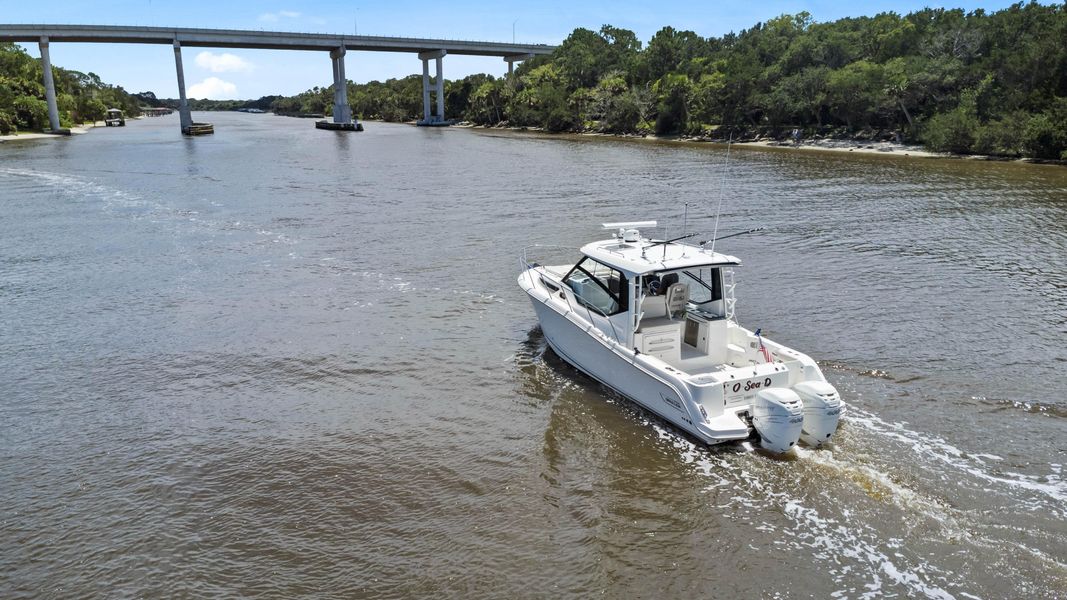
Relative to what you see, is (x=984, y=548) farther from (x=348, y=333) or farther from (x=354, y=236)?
(x=354, y=236)

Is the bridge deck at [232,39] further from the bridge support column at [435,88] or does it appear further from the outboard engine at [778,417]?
the outboard engine at [778,417]

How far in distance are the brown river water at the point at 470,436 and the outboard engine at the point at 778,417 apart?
0.33 meters

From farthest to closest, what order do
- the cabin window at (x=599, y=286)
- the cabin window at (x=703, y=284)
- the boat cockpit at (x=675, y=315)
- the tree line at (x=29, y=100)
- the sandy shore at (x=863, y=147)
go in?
the tree line at (x=29, y=100) < the sandy shore at (x=863, y=147) < the cabin window at (x=703, y=284) < the cabin window at (x=599, y=286) < the boat cockpit at (x=675, y=315)

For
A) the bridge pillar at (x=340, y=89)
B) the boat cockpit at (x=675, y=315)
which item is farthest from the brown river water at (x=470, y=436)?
the bridge pillar at (x=340, y=89)

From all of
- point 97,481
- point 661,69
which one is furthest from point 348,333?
point 661,69

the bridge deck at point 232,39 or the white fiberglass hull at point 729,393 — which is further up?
the bridge deck at point 232,39

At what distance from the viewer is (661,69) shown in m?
106

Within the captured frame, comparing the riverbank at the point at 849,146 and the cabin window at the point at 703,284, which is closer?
the cabin window at the point at 703,284

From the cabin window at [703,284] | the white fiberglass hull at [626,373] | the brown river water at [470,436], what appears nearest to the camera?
the brown river water at [470,436]

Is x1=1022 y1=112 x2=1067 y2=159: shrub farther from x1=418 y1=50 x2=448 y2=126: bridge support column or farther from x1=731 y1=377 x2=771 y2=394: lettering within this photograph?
x1=418 y1=50 x2=448 y2=126: bridge support column

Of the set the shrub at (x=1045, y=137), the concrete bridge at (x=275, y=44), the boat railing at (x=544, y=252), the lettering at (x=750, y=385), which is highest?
the concrete bridge at (x=275, y=44)

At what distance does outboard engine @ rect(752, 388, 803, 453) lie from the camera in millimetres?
8773

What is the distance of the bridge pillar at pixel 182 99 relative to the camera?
10456 centimetres

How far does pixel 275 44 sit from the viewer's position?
396ft
